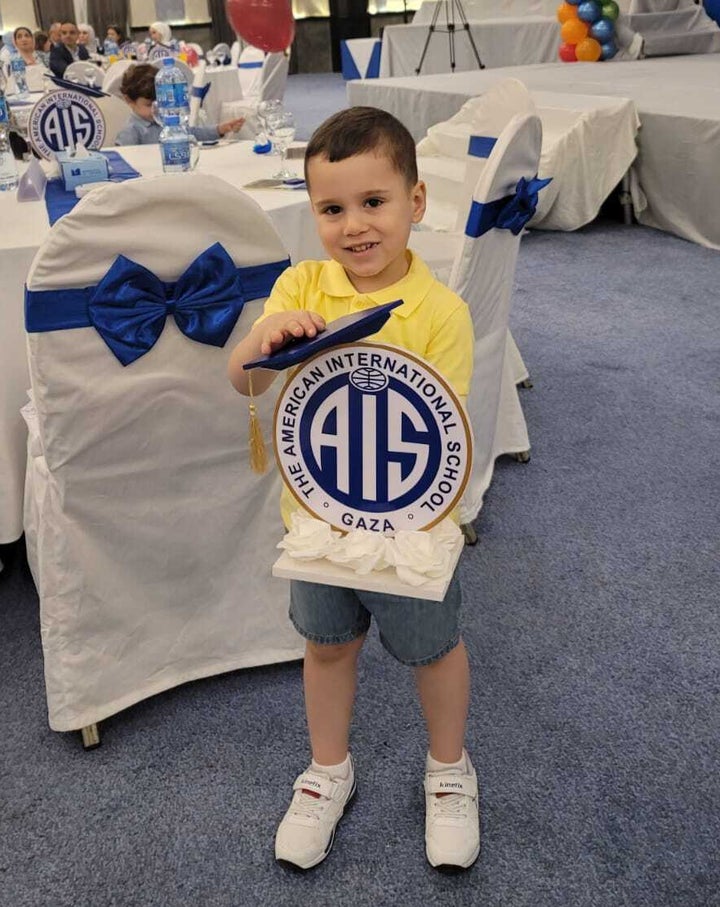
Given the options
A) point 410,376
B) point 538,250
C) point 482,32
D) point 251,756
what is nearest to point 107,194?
point 410,376

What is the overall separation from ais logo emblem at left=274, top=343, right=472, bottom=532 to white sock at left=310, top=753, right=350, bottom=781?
0.44 meters

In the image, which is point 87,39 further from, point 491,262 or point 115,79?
point 491,262

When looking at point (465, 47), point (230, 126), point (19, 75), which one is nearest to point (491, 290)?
point (230, 126)

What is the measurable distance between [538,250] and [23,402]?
308cm

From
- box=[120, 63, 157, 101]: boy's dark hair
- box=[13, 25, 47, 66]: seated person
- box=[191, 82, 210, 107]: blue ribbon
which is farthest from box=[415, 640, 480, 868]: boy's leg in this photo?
box=[13, 25, 47, 66]: seated person

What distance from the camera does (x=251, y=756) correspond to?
140 cm

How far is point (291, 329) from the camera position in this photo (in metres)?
0.88

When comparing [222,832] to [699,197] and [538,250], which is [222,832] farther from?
[699,197]

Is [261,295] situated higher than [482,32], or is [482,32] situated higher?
[261,295]

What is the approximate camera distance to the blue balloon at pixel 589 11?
24.7ft

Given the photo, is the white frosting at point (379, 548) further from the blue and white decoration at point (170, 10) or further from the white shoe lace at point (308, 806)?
the blue and white decoration at point (170, 10)

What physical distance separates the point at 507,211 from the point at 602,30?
7.25 metres

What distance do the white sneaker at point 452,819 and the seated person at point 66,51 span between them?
6479 mm

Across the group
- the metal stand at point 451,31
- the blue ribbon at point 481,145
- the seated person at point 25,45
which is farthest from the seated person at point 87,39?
the blue ribbon at point 481,145
